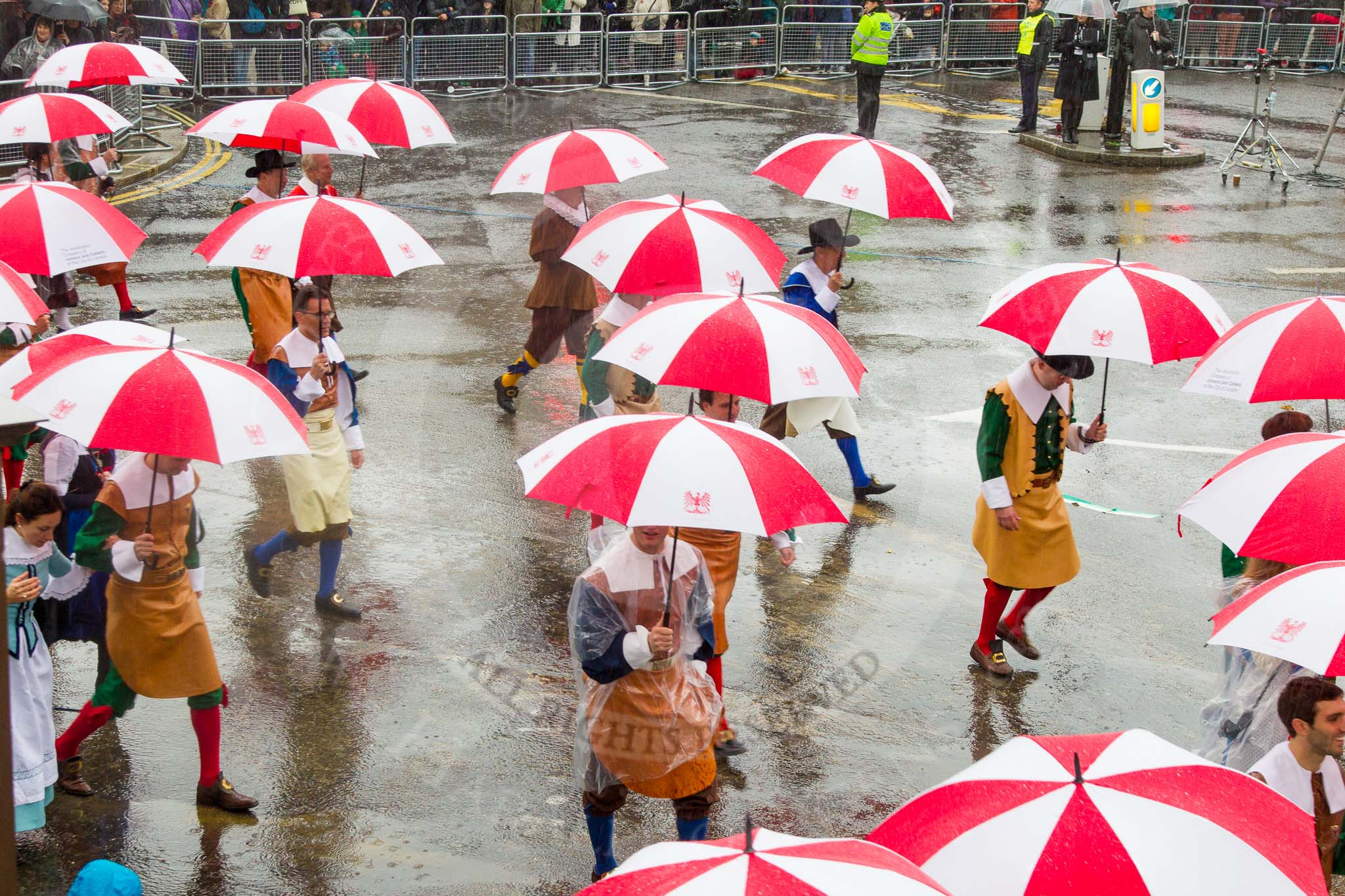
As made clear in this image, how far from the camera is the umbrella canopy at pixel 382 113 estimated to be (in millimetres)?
10344

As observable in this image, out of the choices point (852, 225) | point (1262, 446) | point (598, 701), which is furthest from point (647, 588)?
point (852, 225)

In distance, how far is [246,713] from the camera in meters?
6.84

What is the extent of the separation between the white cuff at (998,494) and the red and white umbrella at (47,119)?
6.97m

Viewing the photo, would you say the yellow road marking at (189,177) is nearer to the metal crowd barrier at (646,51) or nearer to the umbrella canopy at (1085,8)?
the metal crowd barrier at (646,51)

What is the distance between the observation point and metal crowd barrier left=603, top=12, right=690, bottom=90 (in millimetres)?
23406

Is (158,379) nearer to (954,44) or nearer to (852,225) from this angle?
(852,225)

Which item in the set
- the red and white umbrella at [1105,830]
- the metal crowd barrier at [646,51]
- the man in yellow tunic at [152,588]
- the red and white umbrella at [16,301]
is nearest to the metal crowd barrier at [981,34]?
the metal crowd barrier at [646,51]

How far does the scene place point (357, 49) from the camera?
21672 millimetres

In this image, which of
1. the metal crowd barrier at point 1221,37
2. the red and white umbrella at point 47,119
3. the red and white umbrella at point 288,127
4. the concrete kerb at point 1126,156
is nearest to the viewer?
the red and white umbrella at point 288,127

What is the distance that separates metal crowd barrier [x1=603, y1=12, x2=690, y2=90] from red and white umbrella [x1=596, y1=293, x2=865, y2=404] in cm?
1760

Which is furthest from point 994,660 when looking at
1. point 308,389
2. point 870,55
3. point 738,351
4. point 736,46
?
point 736,46

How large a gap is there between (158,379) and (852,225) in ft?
38.0

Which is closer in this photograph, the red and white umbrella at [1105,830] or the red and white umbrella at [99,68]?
the red and white umbrella at [1105,830]

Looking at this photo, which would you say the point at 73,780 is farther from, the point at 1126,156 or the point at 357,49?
the point at 357,49
